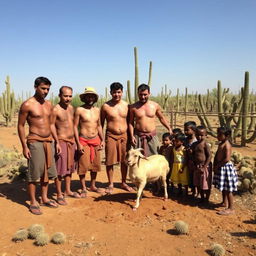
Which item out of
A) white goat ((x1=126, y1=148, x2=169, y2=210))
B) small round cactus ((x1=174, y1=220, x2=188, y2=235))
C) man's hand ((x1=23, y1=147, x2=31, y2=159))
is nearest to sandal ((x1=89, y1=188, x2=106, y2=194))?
white goat ((x1=126, y1=148, x2=169, y2=210))

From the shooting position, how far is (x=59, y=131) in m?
4.72

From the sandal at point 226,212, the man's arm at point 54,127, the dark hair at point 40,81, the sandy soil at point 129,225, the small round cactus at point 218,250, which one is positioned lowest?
the sandy soil at point 129,225

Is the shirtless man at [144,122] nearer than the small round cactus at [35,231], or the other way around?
the small round cactus at [35,231]

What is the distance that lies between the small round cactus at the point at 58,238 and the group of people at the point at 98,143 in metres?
1.09

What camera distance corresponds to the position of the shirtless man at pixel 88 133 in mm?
4941

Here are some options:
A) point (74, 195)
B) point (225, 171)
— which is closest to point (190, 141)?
point (225, 171)

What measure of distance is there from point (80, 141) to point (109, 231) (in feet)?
6.65

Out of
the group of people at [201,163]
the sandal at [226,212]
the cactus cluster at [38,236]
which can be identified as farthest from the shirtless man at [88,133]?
the sandal at [226,212]

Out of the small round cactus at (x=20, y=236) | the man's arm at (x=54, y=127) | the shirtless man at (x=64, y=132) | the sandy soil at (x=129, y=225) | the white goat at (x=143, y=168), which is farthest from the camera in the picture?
the shirtless man at (x=64, y=132)

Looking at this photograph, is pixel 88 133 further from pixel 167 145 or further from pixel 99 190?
pixel 167 145

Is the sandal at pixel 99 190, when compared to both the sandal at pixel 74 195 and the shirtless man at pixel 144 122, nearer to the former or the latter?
the sandal at pixel 74 195

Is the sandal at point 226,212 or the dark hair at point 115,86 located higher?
the dark hair at point 115,86

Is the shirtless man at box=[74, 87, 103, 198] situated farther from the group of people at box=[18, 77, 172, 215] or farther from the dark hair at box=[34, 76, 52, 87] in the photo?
the dark hair at box=[34, 76, 52, 87]

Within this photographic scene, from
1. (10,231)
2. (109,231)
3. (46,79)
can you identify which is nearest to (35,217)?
(10,231)
